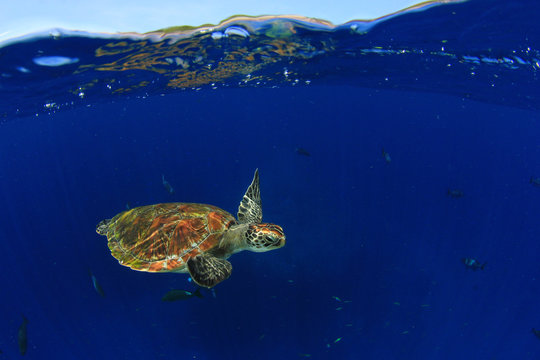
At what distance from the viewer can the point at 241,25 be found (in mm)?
7859

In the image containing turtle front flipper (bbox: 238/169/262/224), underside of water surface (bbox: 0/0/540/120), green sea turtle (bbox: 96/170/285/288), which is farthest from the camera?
underside of water surface (bbox: 0/0/540/120)

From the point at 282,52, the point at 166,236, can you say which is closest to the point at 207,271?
the point at 166,236

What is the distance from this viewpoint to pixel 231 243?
17.5 ft

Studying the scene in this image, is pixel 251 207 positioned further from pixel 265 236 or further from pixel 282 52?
pixel 282 52

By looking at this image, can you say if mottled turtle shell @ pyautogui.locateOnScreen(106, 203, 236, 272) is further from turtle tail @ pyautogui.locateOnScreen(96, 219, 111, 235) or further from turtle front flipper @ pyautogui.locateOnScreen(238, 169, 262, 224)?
turtle tail @ pyautogui.locateOnScreen(96, 219, 111, 235)

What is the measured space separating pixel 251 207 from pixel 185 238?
5.62 ft

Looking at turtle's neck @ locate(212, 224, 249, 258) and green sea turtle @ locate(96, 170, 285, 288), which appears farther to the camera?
turtle's neck @ locate(212, 224, 249, 258)

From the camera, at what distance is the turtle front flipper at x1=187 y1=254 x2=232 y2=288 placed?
3.85 metres

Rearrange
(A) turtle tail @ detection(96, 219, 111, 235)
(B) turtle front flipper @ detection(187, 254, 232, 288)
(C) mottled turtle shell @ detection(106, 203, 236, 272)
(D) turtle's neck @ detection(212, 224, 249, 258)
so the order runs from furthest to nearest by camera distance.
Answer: (A) turtle tail @ detection(96, 219, 111, 235) → (D) turtle's neck @ detection(212, 224, 249, 258) → (C) mottled turtle shell @ detection(106, 203, 236, 272) → (B) turtle front flipper @ detection(187, 254, 232, 288)

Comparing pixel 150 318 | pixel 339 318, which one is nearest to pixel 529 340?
pixel 339 318

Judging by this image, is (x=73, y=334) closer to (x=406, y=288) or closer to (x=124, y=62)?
(x=124, y=62)

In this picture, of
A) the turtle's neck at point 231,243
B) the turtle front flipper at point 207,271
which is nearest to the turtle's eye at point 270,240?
the turtle's neck at point 231,243

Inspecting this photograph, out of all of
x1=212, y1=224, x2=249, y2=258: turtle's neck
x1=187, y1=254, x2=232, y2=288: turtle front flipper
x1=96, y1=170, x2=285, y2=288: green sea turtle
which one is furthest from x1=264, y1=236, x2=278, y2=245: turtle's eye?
x1=187, y1=254, x2=232, y2=288: turtle front flipper

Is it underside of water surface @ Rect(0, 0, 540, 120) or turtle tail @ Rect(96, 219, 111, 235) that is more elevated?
underside of water surface @ Rect(0, 0, 540, 120)
